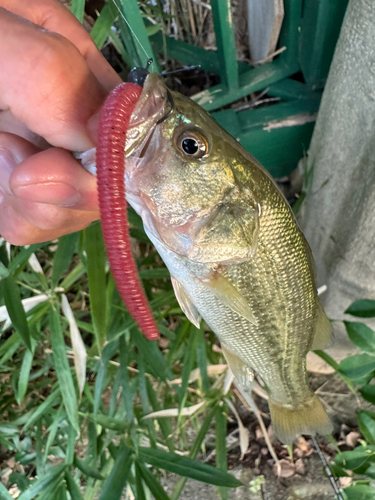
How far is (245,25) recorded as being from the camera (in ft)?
5.38

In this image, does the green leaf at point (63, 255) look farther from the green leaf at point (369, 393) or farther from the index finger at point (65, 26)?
the green leaf at point (369, 393)

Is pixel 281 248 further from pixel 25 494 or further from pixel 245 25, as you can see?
pixel 245 25

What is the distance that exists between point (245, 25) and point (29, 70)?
4.54ft

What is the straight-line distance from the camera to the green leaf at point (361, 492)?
1.01 metres

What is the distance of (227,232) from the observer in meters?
0.77

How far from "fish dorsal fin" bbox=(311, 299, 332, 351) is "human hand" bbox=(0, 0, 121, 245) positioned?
69 cm

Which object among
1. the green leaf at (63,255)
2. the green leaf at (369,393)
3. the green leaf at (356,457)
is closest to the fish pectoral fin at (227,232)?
the green leaf at (63,255)

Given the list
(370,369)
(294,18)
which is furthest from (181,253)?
(294,18)

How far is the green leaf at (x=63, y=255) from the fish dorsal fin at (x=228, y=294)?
1.59 feet

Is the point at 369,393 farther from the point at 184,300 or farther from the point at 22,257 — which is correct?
the point at 22,257

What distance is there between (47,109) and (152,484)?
1.13 metres

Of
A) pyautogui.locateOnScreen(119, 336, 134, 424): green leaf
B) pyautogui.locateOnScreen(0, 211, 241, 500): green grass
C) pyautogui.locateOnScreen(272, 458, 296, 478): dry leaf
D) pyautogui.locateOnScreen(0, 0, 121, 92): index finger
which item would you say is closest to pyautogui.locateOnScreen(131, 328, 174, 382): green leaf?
pyautogui.locateOnScreen(0, 211, 241, 500): green grass

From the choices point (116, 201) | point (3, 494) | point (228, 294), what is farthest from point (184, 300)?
point (3, 494)

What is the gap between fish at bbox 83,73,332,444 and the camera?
69 centimetres
